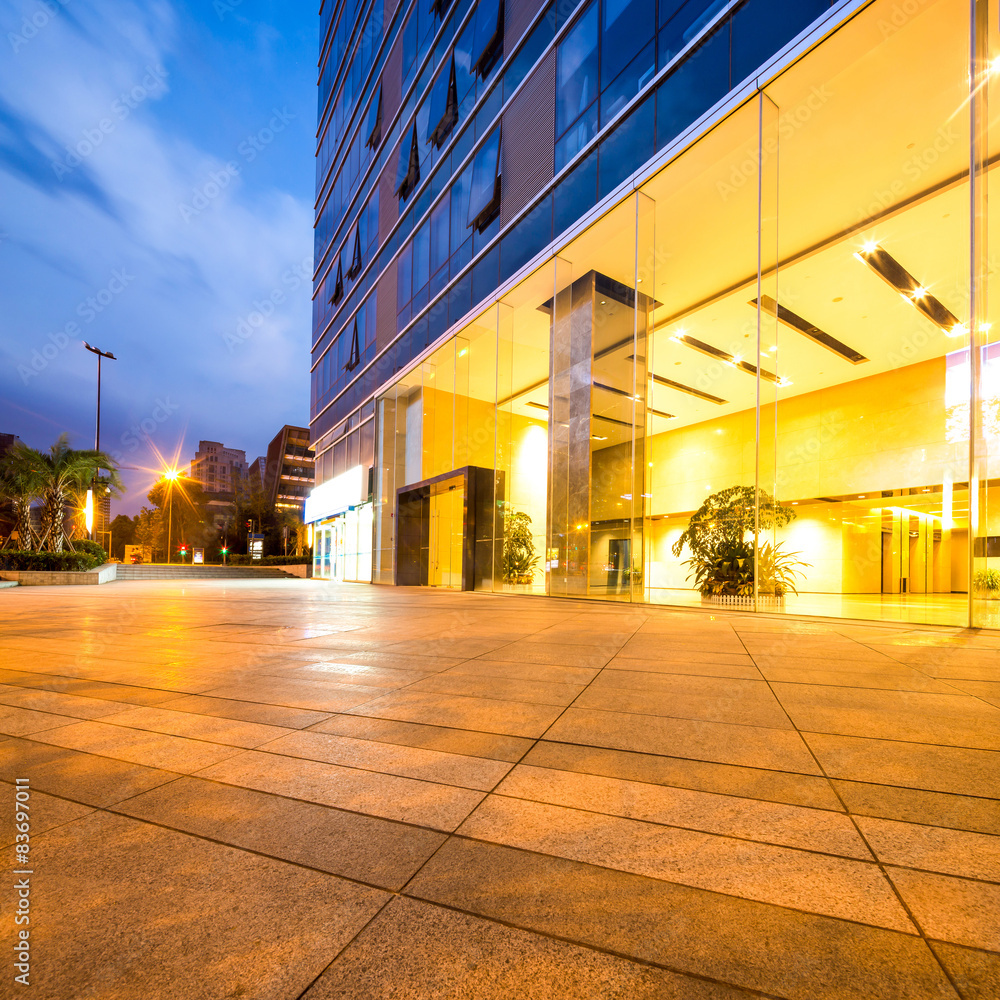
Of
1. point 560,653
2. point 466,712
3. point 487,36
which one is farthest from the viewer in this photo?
point 487,36

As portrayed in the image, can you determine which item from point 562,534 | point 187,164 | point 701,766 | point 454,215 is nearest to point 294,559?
point 454,215

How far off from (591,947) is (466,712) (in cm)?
226

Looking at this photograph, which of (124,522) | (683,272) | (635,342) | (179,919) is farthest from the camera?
(124,522)

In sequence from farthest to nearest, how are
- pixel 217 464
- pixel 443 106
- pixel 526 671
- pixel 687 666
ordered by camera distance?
1. pixel 217 464
2. pixel 443 106
3. pixel 687 666
4. pixel 526 671

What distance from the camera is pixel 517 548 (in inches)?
664

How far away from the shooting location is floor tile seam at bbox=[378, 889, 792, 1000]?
1.27m

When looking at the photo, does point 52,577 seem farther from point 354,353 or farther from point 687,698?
point 687,698

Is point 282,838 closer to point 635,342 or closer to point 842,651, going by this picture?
point 842,651

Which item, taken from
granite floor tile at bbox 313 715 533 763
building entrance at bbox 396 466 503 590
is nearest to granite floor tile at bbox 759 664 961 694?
granite floor tile at bbox 313 715 533 763

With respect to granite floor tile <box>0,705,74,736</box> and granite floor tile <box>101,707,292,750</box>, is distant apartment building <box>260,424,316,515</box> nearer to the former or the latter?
granite floor tile <box>0,705,74,736</box>

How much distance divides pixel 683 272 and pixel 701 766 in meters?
13.9

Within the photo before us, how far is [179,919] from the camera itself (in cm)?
153

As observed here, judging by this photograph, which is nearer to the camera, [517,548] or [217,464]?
[517,548]

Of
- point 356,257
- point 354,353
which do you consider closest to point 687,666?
point 354,353
